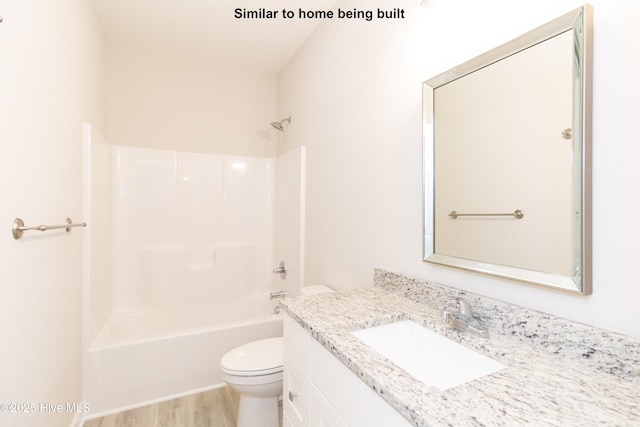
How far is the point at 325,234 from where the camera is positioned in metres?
2.04

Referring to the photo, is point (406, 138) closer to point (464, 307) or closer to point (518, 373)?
point (464, 307)

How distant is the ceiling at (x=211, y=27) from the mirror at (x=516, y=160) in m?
1.35

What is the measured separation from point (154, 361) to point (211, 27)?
7.78 feet

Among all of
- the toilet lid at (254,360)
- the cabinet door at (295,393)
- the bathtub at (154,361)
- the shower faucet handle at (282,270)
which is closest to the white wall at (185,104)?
the shower faucet handle at (282,270)

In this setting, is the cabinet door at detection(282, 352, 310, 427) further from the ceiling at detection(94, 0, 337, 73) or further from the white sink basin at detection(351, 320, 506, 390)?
the ceiling at detection(94, 0, 337, 73)

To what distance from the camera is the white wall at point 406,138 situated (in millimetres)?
703

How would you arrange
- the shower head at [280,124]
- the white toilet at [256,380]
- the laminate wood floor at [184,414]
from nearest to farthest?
the white toilet at [256,380]
the laminate wood floor at [184,414]
the shower head at [280,124]

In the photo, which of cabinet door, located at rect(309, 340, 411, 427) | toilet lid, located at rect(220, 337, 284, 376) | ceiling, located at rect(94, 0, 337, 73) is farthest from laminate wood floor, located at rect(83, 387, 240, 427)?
ceiling, located at rect(94, 0, 337, 73)

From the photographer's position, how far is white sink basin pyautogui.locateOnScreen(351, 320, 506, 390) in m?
0.84

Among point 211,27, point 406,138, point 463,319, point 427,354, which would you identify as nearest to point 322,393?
point 427,354

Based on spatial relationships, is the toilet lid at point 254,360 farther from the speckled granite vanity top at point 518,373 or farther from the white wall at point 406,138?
the speckled granite vanity top at point 518,373

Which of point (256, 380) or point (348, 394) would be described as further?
point (256, 380)

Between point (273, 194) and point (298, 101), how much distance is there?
100 centimetres

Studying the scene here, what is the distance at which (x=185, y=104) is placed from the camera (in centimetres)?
272
